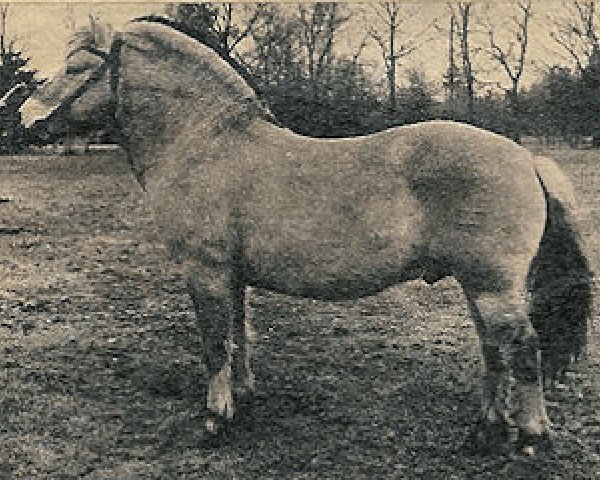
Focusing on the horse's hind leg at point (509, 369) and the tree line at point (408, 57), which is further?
the tree line at point (408, 57)

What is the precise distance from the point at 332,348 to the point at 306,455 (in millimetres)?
2131

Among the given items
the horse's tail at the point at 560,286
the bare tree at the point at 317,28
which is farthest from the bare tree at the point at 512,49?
the horse's tail at the point at 560,286

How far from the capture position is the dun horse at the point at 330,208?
12.8 feet

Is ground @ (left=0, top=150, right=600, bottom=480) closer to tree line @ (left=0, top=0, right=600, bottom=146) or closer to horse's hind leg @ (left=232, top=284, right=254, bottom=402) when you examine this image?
horse's hind leg @ (left=232, top=284, right=254, bottom=402)

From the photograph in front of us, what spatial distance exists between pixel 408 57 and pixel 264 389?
68.0 feet

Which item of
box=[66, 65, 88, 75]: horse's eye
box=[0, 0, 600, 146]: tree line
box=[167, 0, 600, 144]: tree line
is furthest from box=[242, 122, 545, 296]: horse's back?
box=[167, 0, 600, 144]: tree line

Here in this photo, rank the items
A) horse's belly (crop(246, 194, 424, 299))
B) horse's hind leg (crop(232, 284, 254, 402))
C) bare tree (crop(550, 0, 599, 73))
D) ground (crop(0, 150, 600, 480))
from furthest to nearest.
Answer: bare tree (crop(550, 0, 599, 73)) < horse's hind leg (crop(232, 284, 254, 402)) < ground (crop(0, 150, 600, 480)) < horse's belly (crop(246, 194, 424, 299))

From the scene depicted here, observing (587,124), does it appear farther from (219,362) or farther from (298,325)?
(219,362)

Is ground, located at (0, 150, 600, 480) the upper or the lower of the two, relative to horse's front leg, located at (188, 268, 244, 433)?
lower

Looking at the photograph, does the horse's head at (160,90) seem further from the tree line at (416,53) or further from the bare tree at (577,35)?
the bare tree at (577,35)

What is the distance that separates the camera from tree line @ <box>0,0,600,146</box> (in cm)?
1268

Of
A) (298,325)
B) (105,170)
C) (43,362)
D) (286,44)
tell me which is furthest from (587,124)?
(43,362)

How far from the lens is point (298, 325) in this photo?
23.0 ft


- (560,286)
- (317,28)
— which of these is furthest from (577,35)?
(560,286)
